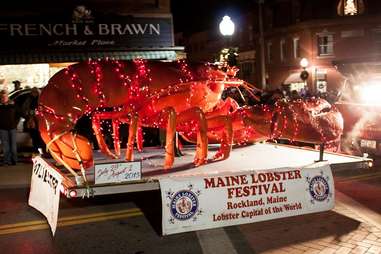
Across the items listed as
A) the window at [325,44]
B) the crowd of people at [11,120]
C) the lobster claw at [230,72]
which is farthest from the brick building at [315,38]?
the lobster claw at [230,72]

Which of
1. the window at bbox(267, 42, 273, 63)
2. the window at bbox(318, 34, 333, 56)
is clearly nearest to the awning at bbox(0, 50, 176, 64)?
the window at bbox(318, 34, 333, 56)

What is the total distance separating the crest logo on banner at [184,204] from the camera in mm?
5535

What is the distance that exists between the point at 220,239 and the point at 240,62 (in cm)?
4460

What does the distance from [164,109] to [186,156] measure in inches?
59.6

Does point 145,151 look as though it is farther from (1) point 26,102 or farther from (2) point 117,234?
(1) point 26,102

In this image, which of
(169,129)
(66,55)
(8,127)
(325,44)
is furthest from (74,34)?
(325,44)

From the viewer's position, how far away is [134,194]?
8320 mm

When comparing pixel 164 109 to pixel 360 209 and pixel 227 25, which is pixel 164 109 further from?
pixel 227 25

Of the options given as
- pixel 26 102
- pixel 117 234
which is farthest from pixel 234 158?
pixel 26 102

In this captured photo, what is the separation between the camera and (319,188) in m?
6.29

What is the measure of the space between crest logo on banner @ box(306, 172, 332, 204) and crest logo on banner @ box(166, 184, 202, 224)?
58.5 inches

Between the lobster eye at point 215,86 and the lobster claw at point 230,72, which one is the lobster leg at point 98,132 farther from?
the lobster claw at point 230,72

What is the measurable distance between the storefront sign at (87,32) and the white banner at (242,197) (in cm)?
1075

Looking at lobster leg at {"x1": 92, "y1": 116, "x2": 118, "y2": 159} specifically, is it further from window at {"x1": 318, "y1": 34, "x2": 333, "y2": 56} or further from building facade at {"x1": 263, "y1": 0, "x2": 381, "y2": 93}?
window at {"x1": 318, "y1": 34, "x2": 333, "y2": 56}
